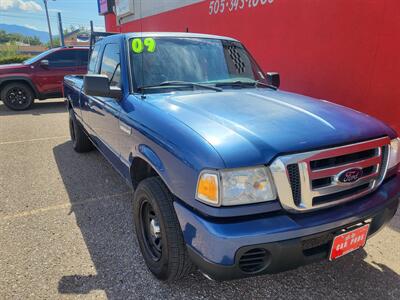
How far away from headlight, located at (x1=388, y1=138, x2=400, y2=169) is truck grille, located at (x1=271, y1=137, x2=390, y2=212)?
224 millimetres

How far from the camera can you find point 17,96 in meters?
9.18

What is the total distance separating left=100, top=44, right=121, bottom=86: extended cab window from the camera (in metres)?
3.00

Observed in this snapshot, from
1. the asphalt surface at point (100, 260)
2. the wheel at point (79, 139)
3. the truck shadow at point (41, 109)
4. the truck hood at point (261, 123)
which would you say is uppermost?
the truck hood at point (261, 123)

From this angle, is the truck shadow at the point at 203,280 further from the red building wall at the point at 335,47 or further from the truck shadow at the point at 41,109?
the truck shadow at the point at 41,109

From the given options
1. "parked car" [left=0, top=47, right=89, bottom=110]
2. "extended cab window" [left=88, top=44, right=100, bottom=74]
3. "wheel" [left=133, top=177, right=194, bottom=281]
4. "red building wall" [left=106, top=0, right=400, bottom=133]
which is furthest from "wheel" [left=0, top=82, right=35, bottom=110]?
"wheel" [left=133, top=177, right=194, bottom=281]

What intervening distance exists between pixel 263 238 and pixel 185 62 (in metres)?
1.85

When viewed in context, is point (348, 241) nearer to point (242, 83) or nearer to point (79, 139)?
point (242, 83)

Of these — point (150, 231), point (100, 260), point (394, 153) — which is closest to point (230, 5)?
point (394, 153)

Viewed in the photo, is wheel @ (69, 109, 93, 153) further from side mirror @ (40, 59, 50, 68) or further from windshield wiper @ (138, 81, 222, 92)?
side mirror @ (40, 59, 50, 68)

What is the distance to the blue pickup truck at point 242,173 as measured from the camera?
1682 mm

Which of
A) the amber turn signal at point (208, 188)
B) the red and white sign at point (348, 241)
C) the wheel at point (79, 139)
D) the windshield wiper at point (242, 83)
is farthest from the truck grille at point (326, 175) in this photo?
Answer: the wheel at point (79, 139)

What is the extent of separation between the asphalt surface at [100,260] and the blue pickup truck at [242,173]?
280mm

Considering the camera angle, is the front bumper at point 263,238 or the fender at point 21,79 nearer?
the front bumper at point 263,238

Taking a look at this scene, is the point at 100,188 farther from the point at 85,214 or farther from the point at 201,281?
the point at 201,281
